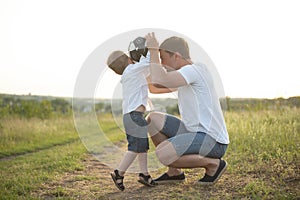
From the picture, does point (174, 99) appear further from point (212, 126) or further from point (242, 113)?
point (242, 113)

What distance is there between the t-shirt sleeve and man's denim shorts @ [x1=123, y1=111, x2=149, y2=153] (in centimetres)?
66

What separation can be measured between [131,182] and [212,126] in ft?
4.10

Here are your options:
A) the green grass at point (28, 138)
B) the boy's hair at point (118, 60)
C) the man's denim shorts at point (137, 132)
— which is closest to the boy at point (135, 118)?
the man's denim shorts at point (137, 132)

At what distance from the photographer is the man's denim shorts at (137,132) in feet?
14.5

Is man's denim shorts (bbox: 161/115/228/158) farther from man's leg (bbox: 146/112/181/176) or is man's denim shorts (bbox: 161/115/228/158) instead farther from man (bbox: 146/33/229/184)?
man's leg (bbox: 146/112/181/176)

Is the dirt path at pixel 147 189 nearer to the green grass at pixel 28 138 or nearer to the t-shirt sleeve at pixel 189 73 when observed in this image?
the t-shirt sleeve at pixel 189 73

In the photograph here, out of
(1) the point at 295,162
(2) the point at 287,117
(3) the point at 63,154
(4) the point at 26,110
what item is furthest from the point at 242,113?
(4) the point at 26,110

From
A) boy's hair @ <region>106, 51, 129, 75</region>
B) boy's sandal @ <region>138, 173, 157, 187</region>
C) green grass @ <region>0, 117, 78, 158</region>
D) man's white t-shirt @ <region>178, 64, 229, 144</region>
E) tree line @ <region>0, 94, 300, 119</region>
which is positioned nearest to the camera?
man's white t-shirt @ <region>178, 64, 229, 144</region>

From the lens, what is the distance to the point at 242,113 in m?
10.7

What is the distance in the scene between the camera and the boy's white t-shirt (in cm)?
444

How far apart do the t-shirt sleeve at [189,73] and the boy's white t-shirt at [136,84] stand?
45 cm

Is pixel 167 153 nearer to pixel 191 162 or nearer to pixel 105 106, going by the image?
pixel 191 162

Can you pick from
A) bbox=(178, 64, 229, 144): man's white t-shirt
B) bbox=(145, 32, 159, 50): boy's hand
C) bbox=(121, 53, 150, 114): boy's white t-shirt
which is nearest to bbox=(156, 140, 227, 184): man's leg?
bbox=(178, 64, 229, 144): man's white t-shirt

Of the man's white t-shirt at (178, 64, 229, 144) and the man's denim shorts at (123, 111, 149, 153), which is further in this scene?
the man's denim shorts at (123, 111, 149, 153)
